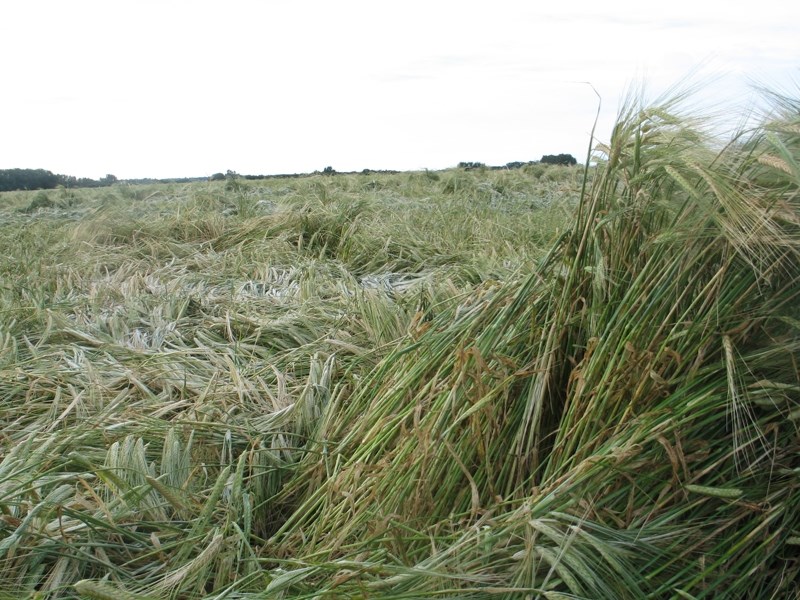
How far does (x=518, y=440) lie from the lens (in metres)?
1.72

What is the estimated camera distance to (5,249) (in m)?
5.58

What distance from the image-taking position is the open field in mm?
1414

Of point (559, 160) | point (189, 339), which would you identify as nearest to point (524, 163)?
point (559, 160)

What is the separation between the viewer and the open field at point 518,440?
1414 millimetres

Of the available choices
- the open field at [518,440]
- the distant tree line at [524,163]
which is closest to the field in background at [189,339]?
the open field at [518,440]

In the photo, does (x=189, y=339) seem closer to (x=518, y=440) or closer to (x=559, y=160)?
(x=518, y=440)

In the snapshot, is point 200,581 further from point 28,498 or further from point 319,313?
point 319,313

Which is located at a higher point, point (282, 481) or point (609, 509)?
point (609, 509)

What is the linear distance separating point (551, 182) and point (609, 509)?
936 cm

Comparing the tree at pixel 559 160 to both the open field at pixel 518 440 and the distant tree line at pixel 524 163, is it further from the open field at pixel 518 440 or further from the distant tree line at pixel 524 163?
the open field at pixel 518 440

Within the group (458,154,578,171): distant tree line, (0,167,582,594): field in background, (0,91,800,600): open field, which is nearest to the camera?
(0,91,800,600): open field

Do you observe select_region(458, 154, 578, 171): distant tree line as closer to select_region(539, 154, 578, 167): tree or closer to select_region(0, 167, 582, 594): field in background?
select_region(539, 154, 578, 167): tree

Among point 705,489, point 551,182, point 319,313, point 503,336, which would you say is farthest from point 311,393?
point 551,182

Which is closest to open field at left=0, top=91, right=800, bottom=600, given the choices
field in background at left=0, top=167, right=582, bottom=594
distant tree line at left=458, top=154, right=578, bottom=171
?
field in background at left=0, top=167, right=582, bottom=594
